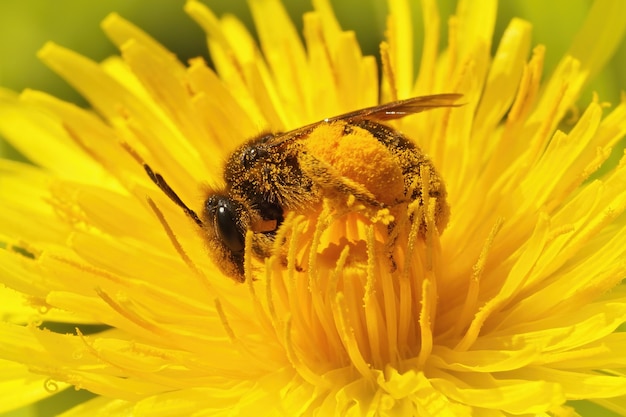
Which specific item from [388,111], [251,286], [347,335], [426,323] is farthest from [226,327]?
[388,111]

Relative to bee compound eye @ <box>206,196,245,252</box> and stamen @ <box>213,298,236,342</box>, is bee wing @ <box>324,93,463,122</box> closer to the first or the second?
bee compound eye @ <box>206,196,245,252</box>

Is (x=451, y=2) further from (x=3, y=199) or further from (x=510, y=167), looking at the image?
(x=3, y=199)

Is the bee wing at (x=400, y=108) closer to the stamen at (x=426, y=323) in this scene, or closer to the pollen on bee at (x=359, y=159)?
the pollen on bee at (x=359, y=159)

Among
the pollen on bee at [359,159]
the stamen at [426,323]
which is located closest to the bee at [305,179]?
the pollen on bee at [359,159]

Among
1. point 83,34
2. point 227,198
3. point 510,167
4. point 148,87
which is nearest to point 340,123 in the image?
point 227,198

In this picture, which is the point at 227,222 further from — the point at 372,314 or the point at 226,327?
the point at 372,314

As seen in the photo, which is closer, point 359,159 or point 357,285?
point 359,159

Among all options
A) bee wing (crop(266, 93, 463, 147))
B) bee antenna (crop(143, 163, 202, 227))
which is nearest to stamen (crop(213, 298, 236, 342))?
bee antenna (crop(143, 163, 202, 227))
